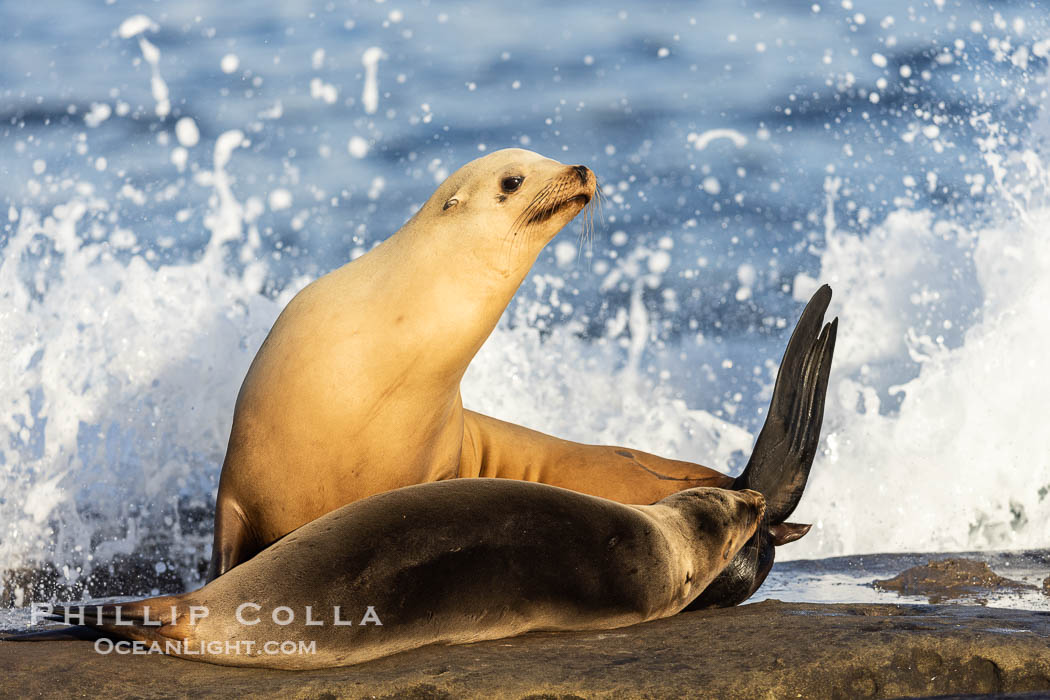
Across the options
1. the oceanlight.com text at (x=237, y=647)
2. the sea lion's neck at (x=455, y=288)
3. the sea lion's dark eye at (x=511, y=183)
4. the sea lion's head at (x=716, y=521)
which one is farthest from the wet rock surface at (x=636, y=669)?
the sea lion's dark eye at (x=511, y=183)

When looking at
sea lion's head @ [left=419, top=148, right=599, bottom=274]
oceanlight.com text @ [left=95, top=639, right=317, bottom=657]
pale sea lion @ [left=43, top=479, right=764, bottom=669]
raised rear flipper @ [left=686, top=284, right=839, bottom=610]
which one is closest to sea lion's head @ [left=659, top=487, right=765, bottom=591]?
pale sea lion @ [left=43, top=479, right=764, bottom=669]

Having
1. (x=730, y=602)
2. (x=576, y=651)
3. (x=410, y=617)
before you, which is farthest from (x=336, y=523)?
(x=730, y=602)

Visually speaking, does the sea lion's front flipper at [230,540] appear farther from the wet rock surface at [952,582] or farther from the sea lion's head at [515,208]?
the wet rock surface at [952,582]

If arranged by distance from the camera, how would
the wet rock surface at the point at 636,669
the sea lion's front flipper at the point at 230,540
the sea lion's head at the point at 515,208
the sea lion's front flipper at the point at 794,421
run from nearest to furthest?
the wet rock surface at the point at 636,669 < the sea lion's front flipper at the point at 230,540 < the sea lion's head at the point at 515,208 < the sea lion's front flipper at the point at 794,421

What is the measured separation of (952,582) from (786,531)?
0.72 metres

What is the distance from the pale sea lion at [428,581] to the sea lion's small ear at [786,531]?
76 cm

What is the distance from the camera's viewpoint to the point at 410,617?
2.52 metres

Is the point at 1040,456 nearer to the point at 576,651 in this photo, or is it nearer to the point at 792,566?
the point at 792,566

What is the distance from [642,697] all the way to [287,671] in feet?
2.44

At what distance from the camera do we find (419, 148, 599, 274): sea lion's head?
3477 mm

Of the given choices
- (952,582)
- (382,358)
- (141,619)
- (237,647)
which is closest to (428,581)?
(237,647)

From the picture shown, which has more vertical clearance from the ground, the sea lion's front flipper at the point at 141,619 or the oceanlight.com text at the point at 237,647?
the sea lion's front flipper at the point at 141,619

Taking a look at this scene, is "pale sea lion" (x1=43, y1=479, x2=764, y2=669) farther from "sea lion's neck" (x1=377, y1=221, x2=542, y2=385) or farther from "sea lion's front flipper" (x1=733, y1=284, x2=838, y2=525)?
"sea lion's front flipper" (x1=733, y1=284, x2=838, y2=525)

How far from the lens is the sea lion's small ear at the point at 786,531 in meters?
3.84
